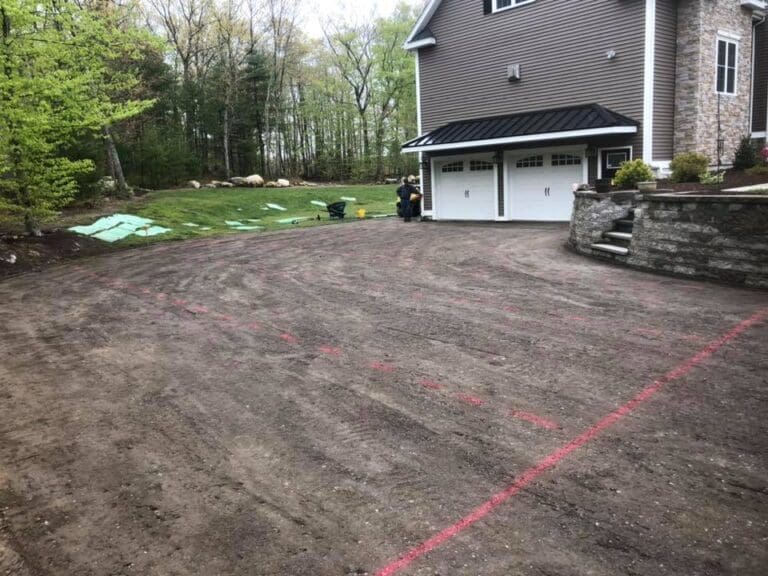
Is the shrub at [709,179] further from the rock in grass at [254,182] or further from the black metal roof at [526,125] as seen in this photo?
the rock in grass at [254,182]

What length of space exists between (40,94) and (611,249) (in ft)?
40.7

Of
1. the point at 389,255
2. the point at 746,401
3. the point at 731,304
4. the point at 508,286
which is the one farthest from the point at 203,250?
the point at 746,401

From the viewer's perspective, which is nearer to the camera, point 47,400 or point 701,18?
point 47,400

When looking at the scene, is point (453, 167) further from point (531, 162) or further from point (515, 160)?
point (531, 162)

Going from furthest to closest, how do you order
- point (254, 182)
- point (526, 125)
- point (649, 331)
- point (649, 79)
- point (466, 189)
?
point (254, 182), point (466, 189), point (526, 125), point (649, 79), point (649, 331)

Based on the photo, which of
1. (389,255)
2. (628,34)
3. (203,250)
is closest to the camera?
(389,255)

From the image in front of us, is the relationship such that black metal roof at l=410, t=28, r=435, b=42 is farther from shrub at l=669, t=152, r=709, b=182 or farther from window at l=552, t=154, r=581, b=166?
shrub at l=669, t=152, r=709, b=182

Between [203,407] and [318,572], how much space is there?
2.34 metres

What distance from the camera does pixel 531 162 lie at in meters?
18.4

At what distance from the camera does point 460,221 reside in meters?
20.2

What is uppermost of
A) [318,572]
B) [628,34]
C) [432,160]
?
[628,34]

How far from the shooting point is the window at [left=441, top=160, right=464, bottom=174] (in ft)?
66.7

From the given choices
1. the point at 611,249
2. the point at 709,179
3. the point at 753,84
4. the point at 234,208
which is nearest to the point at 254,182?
the point at 234,208

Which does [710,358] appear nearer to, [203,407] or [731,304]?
[731,304]
